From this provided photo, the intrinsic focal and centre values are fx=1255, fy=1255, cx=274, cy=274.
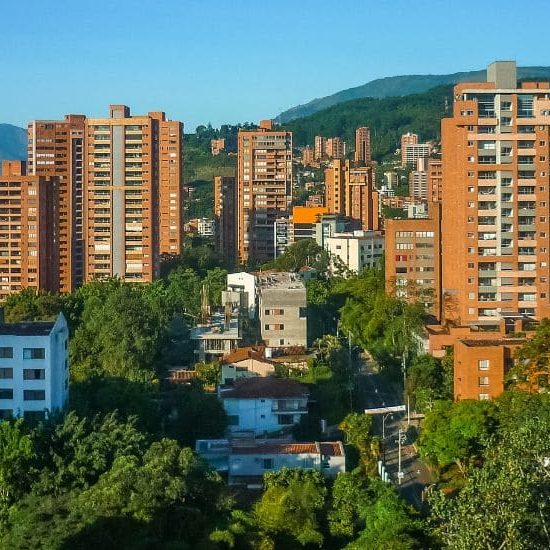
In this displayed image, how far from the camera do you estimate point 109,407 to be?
18.5 meters

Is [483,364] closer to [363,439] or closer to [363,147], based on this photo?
[363,439]

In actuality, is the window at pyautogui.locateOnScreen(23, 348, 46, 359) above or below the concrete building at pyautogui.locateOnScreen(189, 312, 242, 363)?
above

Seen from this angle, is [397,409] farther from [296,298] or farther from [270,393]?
[296,298]

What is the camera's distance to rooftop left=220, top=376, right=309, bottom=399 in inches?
794

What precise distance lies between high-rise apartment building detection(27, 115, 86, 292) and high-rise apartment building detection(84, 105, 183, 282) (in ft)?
3.57

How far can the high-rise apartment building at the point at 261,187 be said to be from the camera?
1886 inches

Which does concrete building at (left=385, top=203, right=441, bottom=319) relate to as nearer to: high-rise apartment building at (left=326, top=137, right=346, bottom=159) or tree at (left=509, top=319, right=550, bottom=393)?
tree at (left=509, top=319, right=550, bottom=393)

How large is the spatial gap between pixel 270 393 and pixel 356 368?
681cm

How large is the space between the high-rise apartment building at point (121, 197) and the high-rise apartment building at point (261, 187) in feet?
37.1

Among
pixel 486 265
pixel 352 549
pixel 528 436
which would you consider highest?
pixel 486 265

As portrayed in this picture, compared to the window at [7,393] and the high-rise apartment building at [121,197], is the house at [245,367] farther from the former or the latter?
the high-rise apartment building at [121,197]

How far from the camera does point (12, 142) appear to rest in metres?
156

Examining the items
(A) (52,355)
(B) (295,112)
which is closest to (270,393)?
(A) (52,355)

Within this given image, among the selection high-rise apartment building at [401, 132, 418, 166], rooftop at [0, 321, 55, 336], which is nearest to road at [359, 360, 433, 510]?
rooftop at [0, 321, 55, 336]
